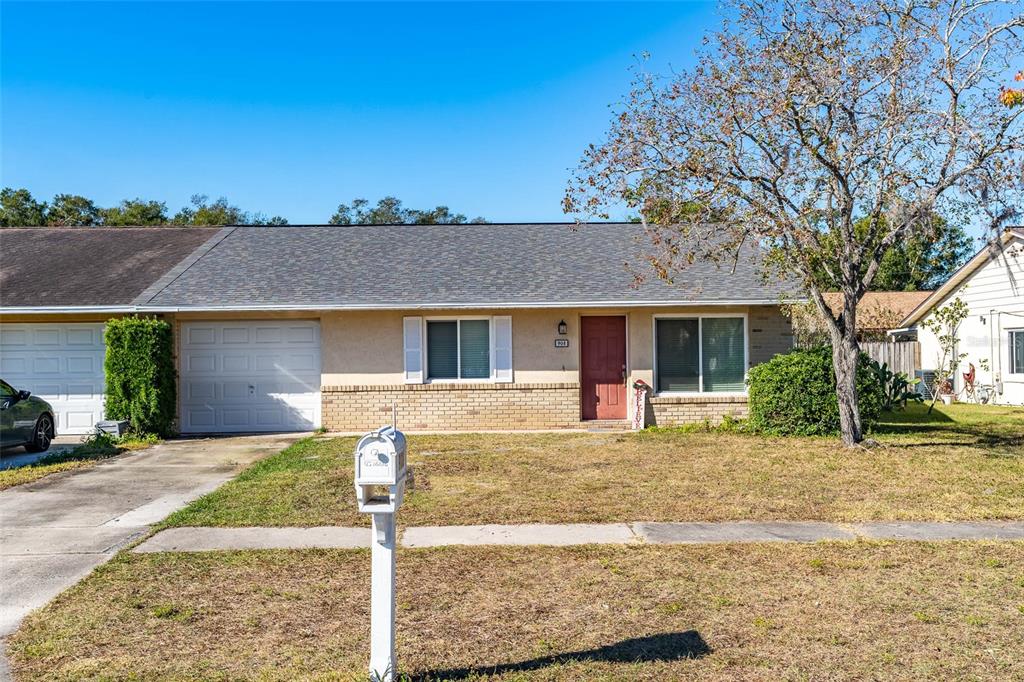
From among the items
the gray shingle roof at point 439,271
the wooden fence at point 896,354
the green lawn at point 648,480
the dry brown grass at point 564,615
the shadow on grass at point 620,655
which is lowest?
the shadow on grass at point 620,655

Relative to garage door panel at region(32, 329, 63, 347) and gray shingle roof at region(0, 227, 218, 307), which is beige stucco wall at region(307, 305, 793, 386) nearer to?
gray shingle roof at region(0, 227, 218, 307)

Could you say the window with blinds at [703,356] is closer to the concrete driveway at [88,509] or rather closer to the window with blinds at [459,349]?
the window with blinds at [459,349]

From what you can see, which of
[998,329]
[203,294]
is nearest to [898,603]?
[203,294]

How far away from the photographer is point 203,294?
16.1 metres

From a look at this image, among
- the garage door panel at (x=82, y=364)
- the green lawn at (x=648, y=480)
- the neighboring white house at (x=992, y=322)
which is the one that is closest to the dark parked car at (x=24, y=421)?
the garage door panel at (x=82, y=364)

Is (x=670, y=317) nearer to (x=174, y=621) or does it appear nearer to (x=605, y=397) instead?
(x=605, y=397)

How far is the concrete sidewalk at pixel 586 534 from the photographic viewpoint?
23.9ft

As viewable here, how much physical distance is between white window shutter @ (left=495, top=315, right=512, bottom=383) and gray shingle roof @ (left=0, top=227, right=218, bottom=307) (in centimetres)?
736

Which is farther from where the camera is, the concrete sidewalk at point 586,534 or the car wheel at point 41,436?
the car wheel at point 41,436

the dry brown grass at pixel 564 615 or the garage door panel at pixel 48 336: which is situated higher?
the garage door panel at pixel 48 336

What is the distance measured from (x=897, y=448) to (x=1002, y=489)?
349cm

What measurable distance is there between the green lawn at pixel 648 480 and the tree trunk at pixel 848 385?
420 millimetres

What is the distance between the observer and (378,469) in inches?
163

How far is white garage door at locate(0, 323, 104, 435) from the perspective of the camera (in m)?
16.3
